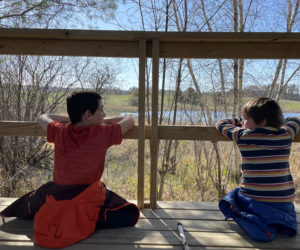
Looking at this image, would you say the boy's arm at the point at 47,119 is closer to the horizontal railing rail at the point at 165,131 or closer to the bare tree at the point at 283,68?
the horizontal railing rail at the point at 165,131

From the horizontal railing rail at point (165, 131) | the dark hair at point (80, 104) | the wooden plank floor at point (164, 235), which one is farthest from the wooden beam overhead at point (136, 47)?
the wooden plank floor at point (164, 235)

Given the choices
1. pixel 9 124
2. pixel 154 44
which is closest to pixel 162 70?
pixel 154 44

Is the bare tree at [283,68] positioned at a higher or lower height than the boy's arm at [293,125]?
higher

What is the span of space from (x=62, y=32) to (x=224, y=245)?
6.76 ft

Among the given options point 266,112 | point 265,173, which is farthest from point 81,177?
point 266,112

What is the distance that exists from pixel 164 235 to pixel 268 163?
0.95m

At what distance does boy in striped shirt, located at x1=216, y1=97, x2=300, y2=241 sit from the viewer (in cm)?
184

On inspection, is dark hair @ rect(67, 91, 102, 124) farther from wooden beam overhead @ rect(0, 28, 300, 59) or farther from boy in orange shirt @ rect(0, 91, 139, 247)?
wooden beam overhead @ rect(0, 28, 300, 59)

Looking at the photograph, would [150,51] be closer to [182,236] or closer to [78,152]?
[78,152]

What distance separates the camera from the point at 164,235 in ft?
6.21

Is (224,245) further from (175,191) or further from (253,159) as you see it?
(175,191)

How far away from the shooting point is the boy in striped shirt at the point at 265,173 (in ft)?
6.05

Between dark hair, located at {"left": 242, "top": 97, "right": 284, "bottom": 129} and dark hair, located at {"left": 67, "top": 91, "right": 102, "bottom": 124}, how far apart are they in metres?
1.21

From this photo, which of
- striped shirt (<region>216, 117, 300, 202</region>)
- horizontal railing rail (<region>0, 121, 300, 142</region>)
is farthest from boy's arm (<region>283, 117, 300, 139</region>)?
horizontal railing rail (<region>0, 121, 300, 142</region>)
